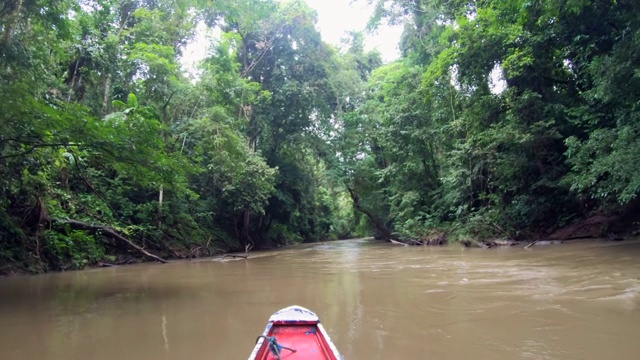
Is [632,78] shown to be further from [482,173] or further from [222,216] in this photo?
[222,216]

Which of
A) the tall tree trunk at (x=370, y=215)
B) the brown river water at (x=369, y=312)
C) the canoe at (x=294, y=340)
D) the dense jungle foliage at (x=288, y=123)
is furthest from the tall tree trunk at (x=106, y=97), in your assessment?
the canoe at (x=294, y=340)

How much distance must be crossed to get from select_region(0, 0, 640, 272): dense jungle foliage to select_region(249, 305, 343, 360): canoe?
441 centimetres

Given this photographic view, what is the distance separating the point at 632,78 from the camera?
8930 mm

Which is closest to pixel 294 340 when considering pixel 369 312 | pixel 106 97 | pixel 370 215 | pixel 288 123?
pixel 369 312

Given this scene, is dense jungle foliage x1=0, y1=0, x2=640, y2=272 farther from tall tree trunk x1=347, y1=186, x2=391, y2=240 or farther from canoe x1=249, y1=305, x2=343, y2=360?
canoe x1=249, y1=305, x2=343, y2=360

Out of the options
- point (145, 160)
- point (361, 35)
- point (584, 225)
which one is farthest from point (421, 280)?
point (361, 35)

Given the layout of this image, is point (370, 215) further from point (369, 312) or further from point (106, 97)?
point (369, 312)

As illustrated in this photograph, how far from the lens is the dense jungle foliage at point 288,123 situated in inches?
306

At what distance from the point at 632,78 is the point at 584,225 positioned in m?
5.46

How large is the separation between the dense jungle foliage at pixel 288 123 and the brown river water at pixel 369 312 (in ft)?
7.65

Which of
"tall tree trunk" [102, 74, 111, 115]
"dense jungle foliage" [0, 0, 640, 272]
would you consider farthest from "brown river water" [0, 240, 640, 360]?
"tall tree trunk" [102, 74, 111, 115]

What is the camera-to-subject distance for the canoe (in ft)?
9.75

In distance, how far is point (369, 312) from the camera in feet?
17.3

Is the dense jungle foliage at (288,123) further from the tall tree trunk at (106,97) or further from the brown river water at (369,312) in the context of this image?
the brown river water at (369,312)
